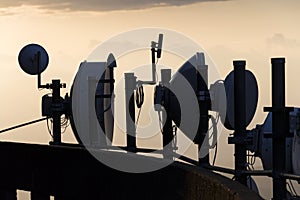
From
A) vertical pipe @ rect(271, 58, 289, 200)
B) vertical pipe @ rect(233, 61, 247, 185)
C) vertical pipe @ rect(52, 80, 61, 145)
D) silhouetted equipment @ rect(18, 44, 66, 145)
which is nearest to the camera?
vertical pipe @ rect(271, 58, 289, 200)

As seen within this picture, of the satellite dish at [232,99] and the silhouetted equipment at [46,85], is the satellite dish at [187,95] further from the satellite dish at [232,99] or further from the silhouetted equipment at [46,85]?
the silhouetted equipment at [46,85]

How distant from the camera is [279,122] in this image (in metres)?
15.7

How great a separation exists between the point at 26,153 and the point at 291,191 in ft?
14.5

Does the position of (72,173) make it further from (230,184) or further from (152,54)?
(230,184)

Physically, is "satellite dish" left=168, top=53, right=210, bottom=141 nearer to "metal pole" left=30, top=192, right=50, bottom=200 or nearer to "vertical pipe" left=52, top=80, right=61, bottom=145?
"metal pole" left=30, top=192, right=50, bottom=200

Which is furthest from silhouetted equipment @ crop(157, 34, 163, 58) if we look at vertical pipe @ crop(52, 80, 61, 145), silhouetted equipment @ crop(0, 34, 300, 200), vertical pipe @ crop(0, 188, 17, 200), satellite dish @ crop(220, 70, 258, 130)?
vertical pipe @ crop(0, 188, 17, 200)

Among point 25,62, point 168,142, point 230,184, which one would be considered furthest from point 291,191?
point 25,62

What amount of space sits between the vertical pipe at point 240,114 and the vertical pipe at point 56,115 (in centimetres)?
634

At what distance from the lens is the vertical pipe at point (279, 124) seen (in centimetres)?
1555

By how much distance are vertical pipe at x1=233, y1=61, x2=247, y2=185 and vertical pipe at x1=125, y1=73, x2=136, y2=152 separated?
3.15 m

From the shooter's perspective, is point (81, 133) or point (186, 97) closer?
point (186, 97)

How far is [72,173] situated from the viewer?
17750 millimetres

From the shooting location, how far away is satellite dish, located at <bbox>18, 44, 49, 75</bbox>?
2648 cm

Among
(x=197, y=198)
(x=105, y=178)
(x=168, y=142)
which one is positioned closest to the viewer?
(x=197, y=198)
